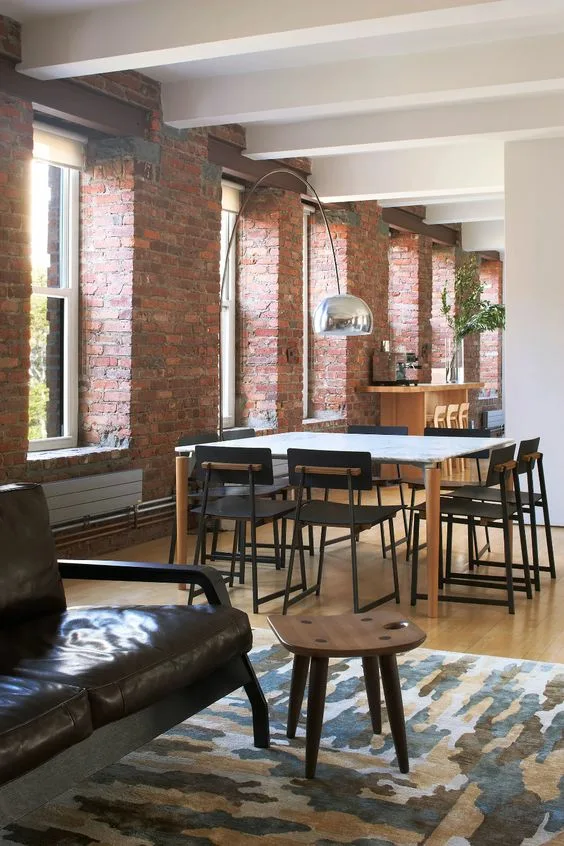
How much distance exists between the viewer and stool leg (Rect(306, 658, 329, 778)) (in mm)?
3131

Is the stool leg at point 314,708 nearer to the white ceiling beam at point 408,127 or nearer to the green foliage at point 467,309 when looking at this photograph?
the white ceiling beam at point 408,127

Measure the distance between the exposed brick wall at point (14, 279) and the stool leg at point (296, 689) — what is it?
310cm

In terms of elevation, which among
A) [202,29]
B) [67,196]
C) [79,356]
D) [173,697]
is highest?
[202,29]

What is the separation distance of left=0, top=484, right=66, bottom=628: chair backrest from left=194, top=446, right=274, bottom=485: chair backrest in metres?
2.05

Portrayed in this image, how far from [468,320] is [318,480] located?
8730 mm

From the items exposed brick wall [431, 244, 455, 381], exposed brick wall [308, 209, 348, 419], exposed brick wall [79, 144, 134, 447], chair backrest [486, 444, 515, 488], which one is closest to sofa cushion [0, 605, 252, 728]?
chair backrest [486, 444, 515, 488]

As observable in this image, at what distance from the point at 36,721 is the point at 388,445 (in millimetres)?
3966

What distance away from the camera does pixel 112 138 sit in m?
7.21

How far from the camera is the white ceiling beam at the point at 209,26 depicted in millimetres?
5176

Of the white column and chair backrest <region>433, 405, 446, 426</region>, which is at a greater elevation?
the white column

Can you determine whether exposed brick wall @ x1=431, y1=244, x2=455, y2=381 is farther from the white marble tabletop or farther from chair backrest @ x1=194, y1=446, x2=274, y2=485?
chair backrest @ x1=194, y1=446, x2=274, y2=485

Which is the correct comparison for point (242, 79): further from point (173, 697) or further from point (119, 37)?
point (173, 697)

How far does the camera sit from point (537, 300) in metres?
8.16

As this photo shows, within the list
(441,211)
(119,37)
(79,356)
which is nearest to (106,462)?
(79,356)
